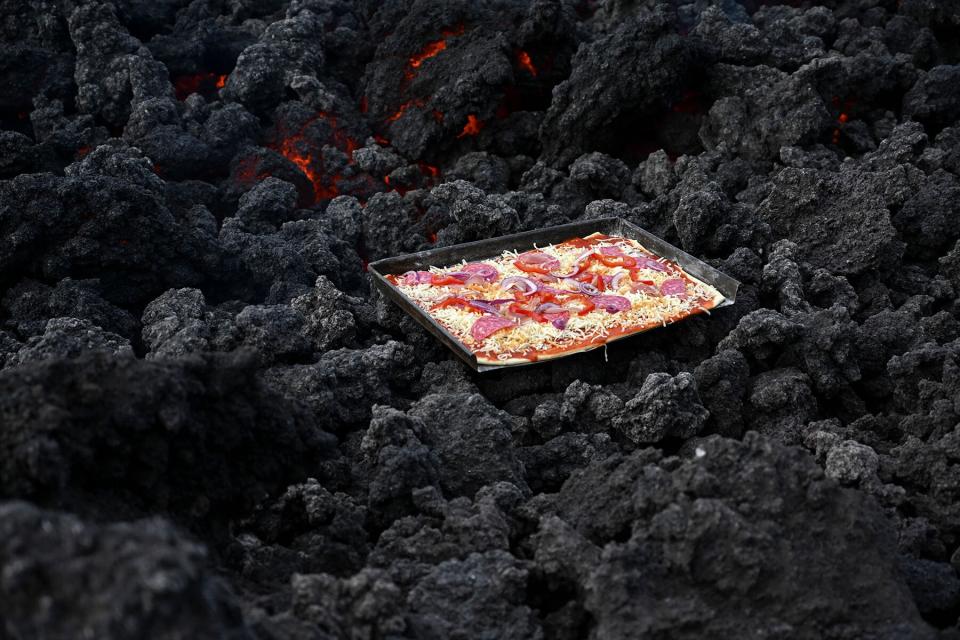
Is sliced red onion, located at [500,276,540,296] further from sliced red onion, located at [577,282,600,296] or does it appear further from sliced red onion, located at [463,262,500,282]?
sliced red onion, located at [577,282,600,296]

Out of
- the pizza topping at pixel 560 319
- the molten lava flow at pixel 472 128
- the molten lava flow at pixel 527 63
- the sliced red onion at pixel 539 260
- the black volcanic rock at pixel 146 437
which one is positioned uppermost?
the black volcanic rock at pixel 146 437

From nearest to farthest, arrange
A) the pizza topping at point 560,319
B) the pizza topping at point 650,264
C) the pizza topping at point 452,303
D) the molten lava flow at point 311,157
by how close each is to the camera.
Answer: the pizza topping at point 560,319, the pizza topping at point 452,303, the pizza topping at point 650,264, the molten lava flow at point 311,157

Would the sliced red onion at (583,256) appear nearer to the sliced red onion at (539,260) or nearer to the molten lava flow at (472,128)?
the sliced red onion at (539,260)

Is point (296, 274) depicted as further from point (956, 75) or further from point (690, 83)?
point (956, 75)

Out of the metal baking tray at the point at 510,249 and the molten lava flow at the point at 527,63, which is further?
the molten lava flow at the point at 527,63

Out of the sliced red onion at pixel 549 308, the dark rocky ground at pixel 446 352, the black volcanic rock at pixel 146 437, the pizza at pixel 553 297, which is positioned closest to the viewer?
the black volcanic rock at pixel 146 437

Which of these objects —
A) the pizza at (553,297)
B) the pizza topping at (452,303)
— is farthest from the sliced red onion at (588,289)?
the pizza topping at (452,303)

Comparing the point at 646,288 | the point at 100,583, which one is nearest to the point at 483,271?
the point at 646,288
